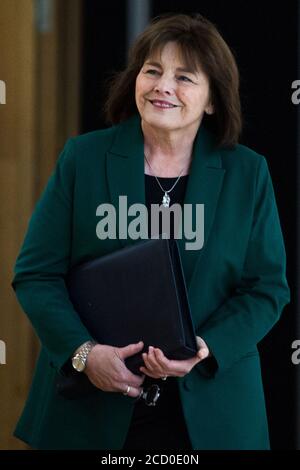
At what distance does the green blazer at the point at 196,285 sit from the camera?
214 cm

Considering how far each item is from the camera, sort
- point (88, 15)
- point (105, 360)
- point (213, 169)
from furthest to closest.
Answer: point (88, 15) → point (213, 169) → point (105, 360)

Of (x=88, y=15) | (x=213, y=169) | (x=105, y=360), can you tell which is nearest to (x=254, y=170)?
(x=213, y=169)

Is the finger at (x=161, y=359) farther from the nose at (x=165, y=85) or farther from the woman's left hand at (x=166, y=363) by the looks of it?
the nose at (x=165, y=85)

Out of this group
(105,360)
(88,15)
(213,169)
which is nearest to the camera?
(105,360)

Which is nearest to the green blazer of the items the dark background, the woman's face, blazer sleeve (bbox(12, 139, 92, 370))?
blazer sleeve (bbox(12, 139, 92, 370))

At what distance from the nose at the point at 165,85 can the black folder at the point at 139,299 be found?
1.23ft

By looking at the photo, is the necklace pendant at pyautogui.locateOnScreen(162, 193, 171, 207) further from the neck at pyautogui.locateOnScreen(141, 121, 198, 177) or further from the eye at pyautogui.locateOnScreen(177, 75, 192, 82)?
the eye at pyautogui.locateOnScreen(177, 75, 192, 82)

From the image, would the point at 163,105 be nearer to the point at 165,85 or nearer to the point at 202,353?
the point at 165,85

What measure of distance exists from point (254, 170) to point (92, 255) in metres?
0.45

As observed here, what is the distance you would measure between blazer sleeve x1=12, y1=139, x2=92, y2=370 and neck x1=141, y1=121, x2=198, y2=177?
0.21 metres

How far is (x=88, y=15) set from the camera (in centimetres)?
283

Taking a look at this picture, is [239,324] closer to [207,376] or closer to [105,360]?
[207,376]

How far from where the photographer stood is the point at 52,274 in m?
2.17

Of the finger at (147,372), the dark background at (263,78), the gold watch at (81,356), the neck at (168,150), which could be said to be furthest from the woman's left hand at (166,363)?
the dark background at (263,78)
